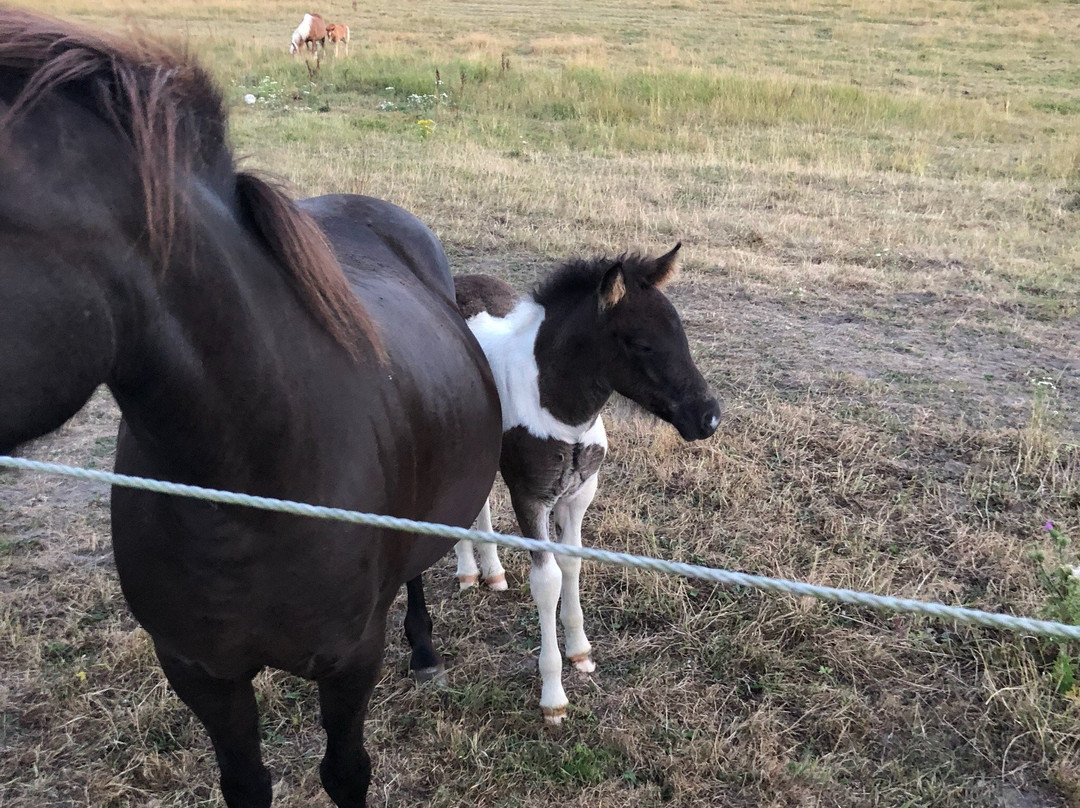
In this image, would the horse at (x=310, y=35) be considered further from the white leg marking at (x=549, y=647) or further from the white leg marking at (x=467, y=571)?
the white leg marking at (x=549, y=647)

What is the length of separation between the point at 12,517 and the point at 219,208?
292cm

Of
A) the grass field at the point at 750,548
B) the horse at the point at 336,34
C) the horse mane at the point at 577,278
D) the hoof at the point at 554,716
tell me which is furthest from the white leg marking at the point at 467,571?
the horse at the point at 336,34

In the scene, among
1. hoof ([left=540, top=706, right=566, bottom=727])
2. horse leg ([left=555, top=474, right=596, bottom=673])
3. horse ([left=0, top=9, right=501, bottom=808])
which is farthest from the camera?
horse leg ([left=555, top=474, right=596, bottom=673])

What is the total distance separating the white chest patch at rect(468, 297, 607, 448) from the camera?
2697 mm

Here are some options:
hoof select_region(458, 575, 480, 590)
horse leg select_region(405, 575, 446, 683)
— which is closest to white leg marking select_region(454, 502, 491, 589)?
hoof select_region(458, 575, 480, 590)

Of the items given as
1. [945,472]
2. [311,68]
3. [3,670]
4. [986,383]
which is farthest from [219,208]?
[311,68]

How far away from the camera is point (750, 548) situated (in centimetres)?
333

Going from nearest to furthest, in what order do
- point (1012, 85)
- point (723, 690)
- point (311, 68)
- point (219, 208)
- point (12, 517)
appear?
point (219, 208) < point (723, 690) < point (12, 517) < point (311, 68) < point (1012, 85)

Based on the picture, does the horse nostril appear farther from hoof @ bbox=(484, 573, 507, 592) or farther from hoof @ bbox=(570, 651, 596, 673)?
hoof @ bbox=(484, 573, 507, 592)

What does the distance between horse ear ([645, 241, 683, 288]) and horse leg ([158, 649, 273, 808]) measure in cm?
163

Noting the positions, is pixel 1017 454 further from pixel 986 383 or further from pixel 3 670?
pixel 3 670

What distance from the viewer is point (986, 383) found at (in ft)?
15.4

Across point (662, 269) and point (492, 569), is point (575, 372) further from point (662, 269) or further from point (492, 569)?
point (492, 569)

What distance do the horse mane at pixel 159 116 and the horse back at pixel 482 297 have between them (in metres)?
1.80
